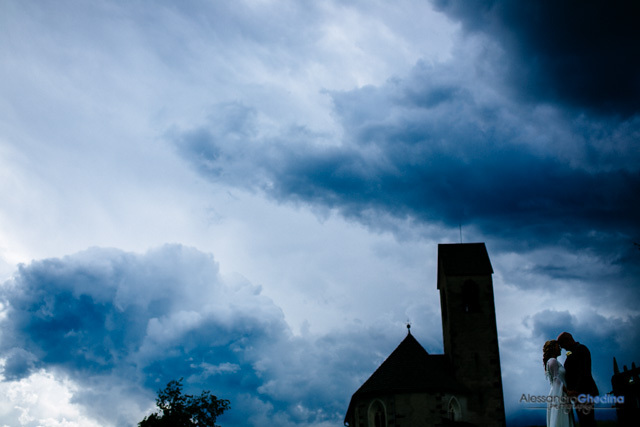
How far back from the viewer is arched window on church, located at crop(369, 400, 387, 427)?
43688mm

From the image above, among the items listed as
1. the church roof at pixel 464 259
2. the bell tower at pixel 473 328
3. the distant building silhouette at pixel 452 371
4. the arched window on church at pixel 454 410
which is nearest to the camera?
the distant building silhouette at pixel 452 371

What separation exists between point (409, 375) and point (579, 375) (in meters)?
35.7

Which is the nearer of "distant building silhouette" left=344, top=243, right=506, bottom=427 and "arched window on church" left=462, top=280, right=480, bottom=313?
"distant building silhouette" left=344, top=243, right=506, bottom=427

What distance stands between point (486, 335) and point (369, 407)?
1217cm

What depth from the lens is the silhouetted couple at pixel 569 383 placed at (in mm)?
10242

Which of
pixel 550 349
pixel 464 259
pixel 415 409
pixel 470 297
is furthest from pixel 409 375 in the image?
pixel 550 349

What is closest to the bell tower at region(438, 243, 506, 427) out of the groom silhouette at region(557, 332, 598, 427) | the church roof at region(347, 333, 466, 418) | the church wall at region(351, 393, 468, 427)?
the church roof at region(347, 333, 466, 418)

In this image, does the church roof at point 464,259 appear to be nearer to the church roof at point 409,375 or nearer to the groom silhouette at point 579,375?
the church roof at point 409,375

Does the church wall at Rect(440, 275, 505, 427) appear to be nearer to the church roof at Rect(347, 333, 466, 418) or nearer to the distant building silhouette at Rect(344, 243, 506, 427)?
the distant building silhouette at Rect(344, 243, 506, 427)

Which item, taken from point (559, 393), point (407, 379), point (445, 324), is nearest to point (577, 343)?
point (559, 393)

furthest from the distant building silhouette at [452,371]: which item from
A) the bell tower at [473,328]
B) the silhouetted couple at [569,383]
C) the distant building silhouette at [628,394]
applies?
the distant building silhouette at [628,394]

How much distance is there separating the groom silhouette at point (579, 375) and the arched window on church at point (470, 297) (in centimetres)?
4057

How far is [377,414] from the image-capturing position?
4419 cm

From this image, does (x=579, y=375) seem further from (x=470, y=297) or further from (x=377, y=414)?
(x=470, y=297)
